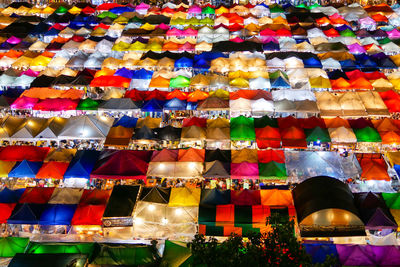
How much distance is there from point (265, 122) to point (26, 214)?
10.3 metres

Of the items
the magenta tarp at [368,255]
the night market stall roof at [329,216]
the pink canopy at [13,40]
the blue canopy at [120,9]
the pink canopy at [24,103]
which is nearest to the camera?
the magenta tarp at [368,255]

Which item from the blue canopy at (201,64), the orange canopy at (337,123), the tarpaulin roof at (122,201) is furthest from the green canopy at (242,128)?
the blue canopy at (201,64)

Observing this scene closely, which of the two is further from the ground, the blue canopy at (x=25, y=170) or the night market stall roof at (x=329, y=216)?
the night market stall roof at (x=329, y=216)

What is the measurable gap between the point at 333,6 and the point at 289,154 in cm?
2037

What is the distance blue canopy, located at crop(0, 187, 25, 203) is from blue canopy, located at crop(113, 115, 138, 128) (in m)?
5.09

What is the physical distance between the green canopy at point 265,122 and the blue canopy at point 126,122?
5.58m

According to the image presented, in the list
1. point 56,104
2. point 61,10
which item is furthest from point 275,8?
point 56,104

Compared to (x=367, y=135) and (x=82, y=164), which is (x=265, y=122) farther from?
(x=82, y=164)

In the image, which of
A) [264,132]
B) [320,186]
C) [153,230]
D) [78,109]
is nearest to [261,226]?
[320,186]

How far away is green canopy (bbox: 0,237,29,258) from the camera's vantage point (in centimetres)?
1127

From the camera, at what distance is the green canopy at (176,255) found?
1059 centimetres

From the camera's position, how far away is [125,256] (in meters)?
10.9

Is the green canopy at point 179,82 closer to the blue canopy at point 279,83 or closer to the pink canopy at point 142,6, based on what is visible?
the blue canopy at point 279,83

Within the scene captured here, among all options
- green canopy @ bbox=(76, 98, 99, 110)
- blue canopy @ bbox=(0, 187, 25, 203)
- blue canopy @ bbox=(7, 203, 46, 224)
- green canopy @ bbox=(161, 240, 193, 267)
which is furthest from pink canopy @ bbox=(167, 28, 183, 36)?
green canopy @ bbox=(161, 240, 193, 267)
